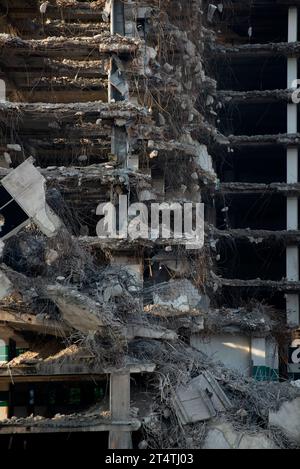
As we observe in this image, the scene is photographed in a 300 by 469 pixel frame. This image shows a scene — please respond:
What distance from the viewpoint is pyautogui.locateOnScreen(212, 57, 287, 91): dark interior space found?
1554 inches

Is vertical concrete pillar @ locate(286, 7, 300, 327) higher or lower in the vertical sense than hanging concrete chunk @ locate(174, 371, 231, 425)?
higher

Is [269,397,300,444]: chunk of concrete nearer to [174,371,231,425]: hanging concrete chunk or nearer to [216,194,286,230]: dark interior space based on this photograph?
[174,371,231,425]: hanging concrete chunk

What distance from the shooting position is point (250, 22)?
130 feet

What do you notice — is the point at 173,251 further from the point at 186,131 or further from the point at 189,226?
the point at 186,131

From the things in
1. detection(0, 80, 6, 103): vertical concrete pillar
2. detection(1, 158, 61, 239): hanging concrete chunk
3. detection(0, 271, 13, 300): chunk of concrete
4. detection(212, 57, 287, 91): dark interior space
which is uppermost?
detection(212, 57, 287, 91): dark interior space

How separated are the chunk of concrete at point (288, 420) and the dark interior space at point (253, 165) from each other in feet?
67.1

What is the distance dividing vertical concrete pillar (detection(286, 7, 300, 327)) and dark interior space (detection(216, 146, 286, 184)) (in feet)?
3.65

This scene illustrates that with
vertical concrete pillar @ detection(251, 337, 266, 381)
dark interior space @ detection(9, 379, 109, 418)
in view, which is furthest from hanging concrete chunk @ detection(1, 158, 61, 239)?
vertical concrete pillar @ detection(251, 337, 266, 381)

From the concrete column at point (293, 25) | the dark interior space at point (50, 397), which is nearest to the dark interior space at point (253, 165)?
the concrete column at point (293, 25)

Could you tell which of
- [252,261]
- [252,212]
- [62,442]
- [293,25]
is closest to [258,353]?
[252,261]

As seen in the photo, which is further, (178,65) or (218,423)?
(178,65)
